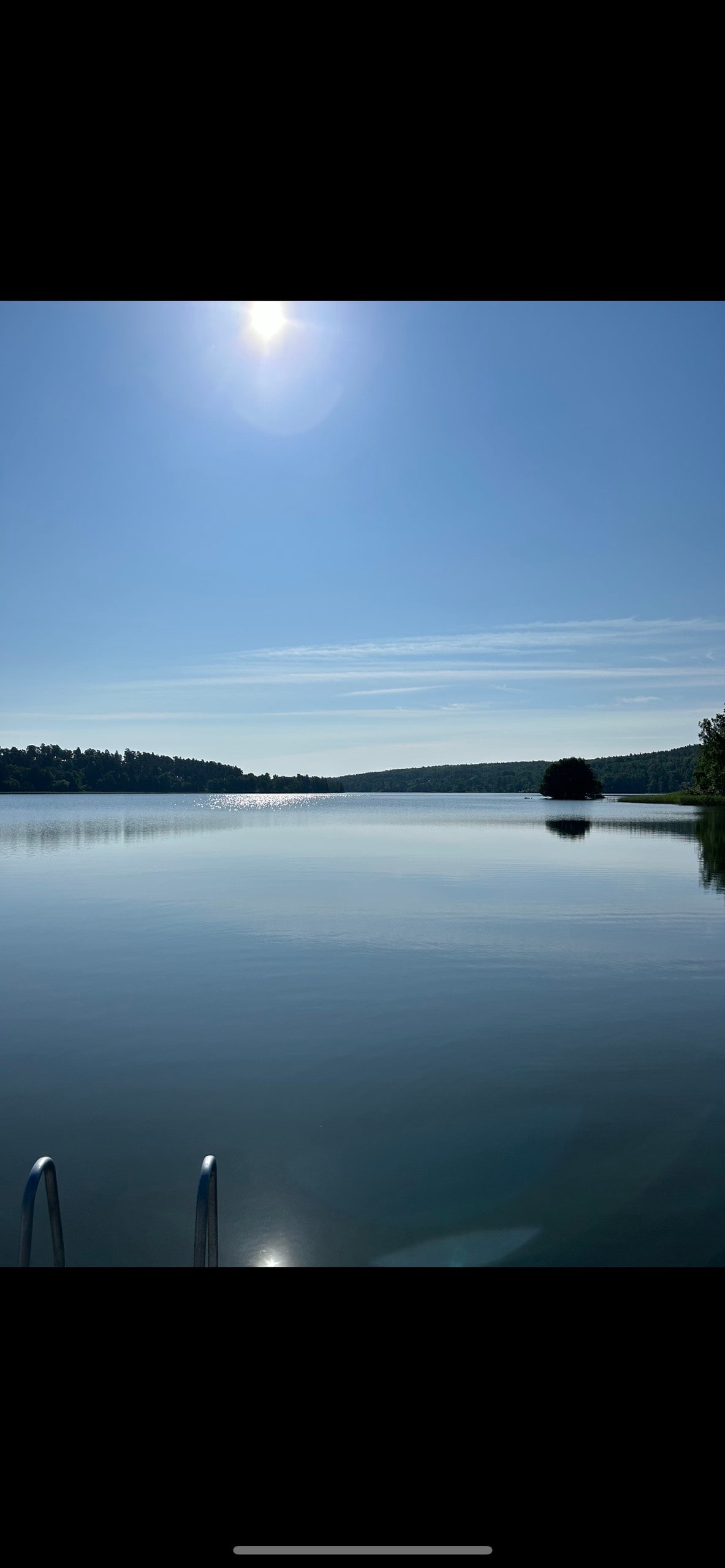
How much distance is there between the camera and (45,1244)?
143 inches

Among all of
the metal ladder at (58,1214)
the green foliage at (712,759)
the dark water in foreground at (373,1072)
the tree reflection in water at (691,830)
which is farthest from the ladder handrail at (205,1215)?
the green foliage at (712,759)

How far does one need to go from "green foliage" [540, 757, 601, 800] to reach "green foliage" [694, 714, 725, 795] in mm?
15978

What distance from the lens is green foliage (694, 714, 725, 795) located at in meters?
52.4

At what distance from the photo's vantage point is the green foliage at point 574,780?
73.9 metres

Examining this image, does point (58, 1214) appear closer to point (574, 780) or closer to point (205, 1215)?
point (205, 1215)

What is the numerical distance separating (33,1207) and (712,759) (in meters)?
57.1

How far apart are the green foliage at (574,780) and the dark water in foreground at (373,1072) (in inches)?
2411

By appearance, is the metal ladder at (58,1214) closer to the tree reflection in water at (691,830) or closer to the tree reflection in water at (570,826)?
the tree reflection in water at (691,830)
